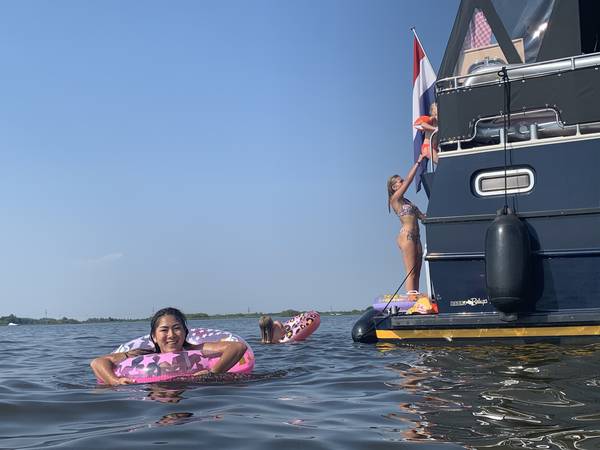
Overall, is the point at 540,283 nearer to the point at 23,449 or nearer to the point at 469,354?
the point at 469,354

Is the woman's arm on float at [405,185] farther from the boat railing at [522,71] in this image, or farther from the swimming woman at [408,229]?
the boat railing at [522,71]

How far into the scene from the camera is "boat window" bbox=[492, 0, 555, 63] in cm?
823

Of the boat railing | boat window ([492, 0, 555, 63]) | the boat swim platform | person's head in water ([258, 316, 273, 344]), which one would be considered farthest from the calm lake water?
person's head in water ([258, 316, 273, 344])

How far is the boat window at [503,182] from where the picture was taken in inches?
287

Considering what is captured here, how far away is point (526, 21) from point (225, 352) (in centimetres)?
571

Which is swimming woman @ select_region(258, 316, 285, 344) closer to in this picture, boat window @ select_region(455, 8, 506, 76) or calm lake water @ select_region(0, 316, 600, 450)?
calm lake water @ select_region(0, 316, 600, 450)

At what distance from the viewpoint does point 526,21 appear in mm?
8406

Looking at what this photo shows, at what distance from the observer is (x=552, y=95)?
7.39m

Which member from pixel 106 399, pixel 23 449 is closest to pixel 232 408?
pixel 106 399

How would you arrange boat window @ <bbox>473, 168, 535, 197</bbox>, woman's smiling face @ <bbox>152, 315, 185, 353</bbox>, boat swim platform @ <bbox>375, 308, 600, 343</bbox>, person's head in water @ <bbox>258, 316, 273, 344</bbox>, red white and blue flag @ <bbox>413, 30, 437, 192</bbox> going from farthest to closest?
person's head in water @ <bbox>258, 316, 273, 344</bbox>
red white and blue flag @ <bbox>413, 30, 437, 192</bbox>
boat window @ <bbox>473, 168, 535, 197</bbox>
boat swim platform @ <bbox>375, 308, 600, 343</bbox>
woman's smiling face @ <bbox>152, 315, 185, 353</bbox>

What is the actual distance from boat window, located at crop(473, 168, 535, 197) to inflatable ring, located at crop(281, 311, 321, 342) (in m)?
5.73

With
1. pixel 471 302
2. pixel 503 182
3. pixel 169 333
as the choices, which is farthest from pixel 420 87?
pixel 169 333

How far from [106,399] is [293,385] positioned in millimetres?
1601

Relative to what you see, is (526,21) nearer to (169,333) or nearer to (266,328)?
(169,333)
